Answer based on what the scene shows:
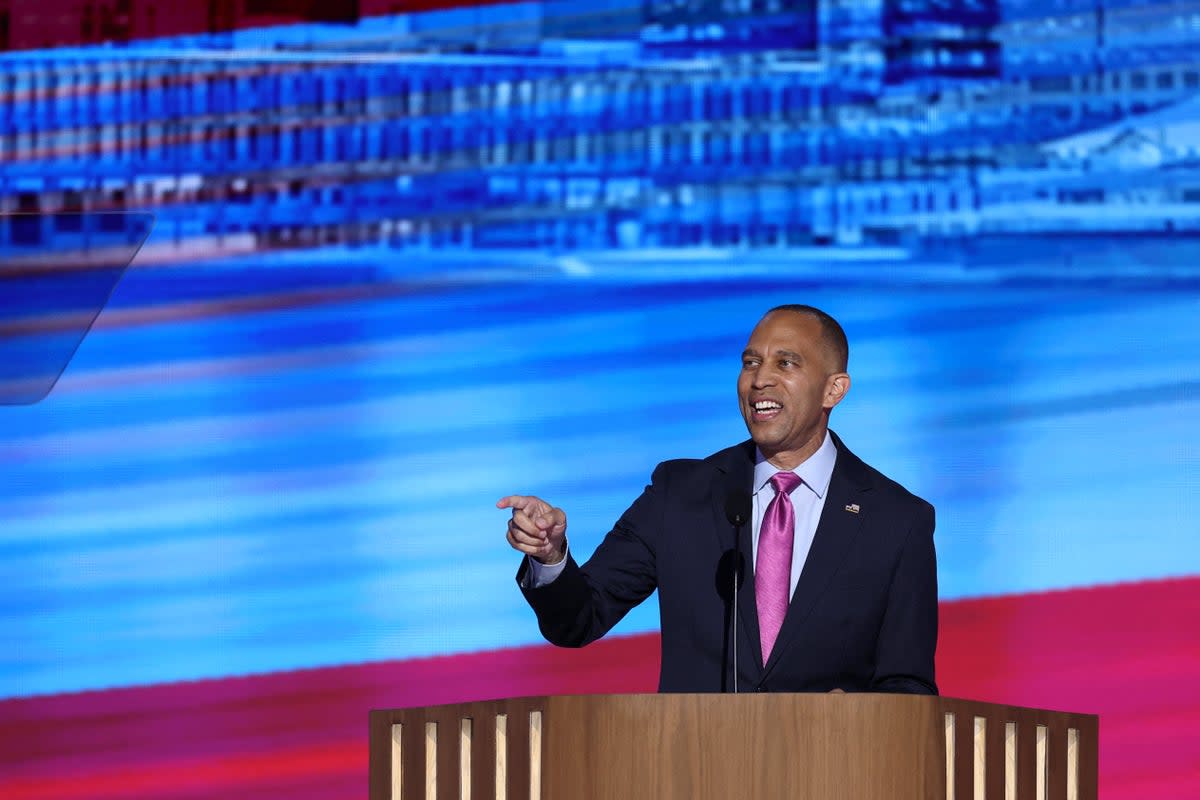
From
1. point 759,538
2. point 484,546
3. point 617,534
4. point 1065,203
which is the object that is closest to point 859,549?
point 759,538

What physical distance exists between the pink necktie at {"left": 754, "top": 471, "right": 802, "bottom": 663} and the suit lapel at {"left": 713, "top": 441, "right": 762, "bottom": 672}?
0.6 inches

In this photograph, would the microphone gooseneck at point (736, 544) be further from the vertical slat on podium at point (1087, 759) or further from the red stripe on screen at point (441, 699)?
the red stripe on screen at point (441, 699)

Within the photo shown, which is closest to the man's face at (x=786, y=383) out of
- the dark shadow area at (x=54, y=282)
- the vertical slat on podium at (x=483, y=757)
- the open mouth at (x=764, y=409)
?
the open mouth at (x=764, y=409)

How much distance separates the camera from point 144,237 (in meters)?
4.55

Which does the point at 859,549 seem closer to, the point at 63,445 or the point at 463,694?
the point at 463,694

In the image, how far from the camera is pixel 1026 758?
86.3 inches

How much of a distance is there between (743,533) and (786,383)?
0.23 m

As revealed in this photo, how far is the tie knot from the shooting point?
2.66 metres

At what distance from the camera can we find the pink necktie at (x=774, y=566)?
8.36 ft

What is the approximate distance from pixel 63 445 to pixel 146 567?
394 millimetres

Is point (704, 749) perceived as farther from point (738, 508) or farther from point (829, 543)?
point (829, 543)

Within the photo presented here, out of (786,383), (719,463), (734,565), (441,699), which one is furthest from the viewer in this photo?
(441,699)

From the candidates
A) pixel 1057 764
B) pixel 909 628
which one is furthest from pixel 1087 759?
pixel 909 628

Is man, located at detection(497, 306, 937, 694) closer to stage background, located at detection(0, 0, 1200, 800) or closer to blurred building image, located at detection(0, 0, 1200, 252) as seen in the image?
stage background, located at detection(0, 0, 1200, 800)
